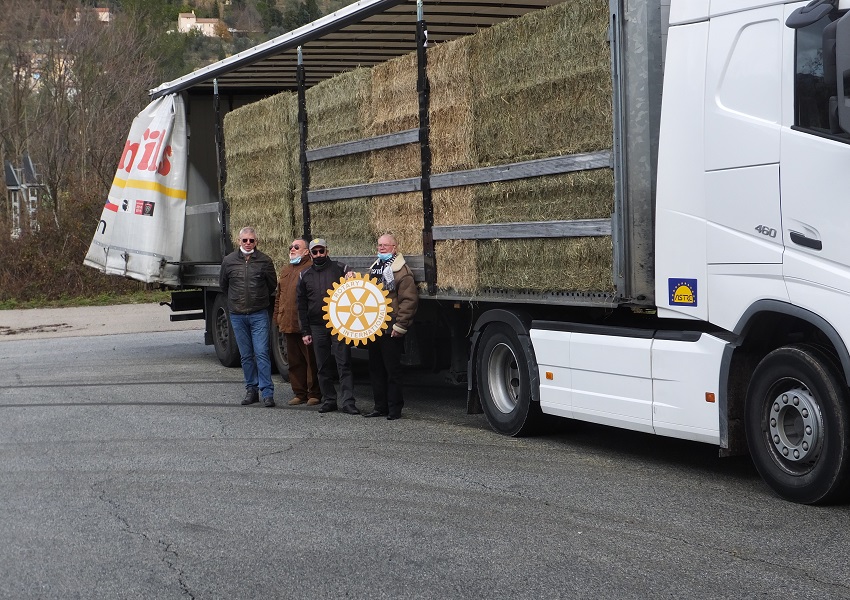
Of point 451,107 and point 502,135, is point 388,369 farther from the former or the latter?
point 502,135

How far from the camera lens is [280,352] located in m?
14.2

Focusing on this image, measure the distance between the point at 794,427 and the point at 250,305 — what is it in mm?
6622

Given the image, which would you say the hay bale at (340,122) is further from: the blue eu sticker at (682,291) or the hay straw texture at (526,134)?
the blue eu sticker at (682,291)

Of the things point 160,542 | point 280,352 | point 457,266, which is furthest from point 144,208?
point 160,542

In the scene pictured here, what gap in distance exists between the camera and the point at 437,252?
10.6 meters

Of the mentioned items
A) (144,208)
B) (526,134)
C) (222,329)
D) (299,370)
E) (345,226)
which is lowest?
(299,370)

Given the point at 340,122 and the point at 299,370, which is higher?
the point at 340,122

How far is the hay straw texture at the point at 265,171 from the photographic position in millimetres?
13453

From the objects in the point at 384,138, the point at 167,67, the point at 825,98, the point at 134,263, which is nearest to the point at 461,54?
the point at 384,138

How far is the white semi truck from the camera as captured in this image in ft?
22.6

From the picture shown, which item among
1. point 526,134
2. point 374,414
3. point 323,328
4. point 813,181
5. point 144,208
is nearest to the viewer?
point 813,181

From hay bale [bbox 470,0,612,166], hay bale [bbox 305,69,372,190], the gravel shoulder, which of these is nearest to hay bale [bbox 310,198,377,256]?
hay bale [bbox 305,69,372,190]

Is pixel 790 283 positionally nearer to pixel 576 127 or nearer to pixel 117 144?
pixel 576 127

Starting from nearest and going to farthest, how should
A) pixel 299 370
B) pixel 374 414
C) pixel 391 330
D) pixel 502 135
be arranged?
pixel 502 135 < pixel 391 330 < pixel 374 414 < pixel 299 370
